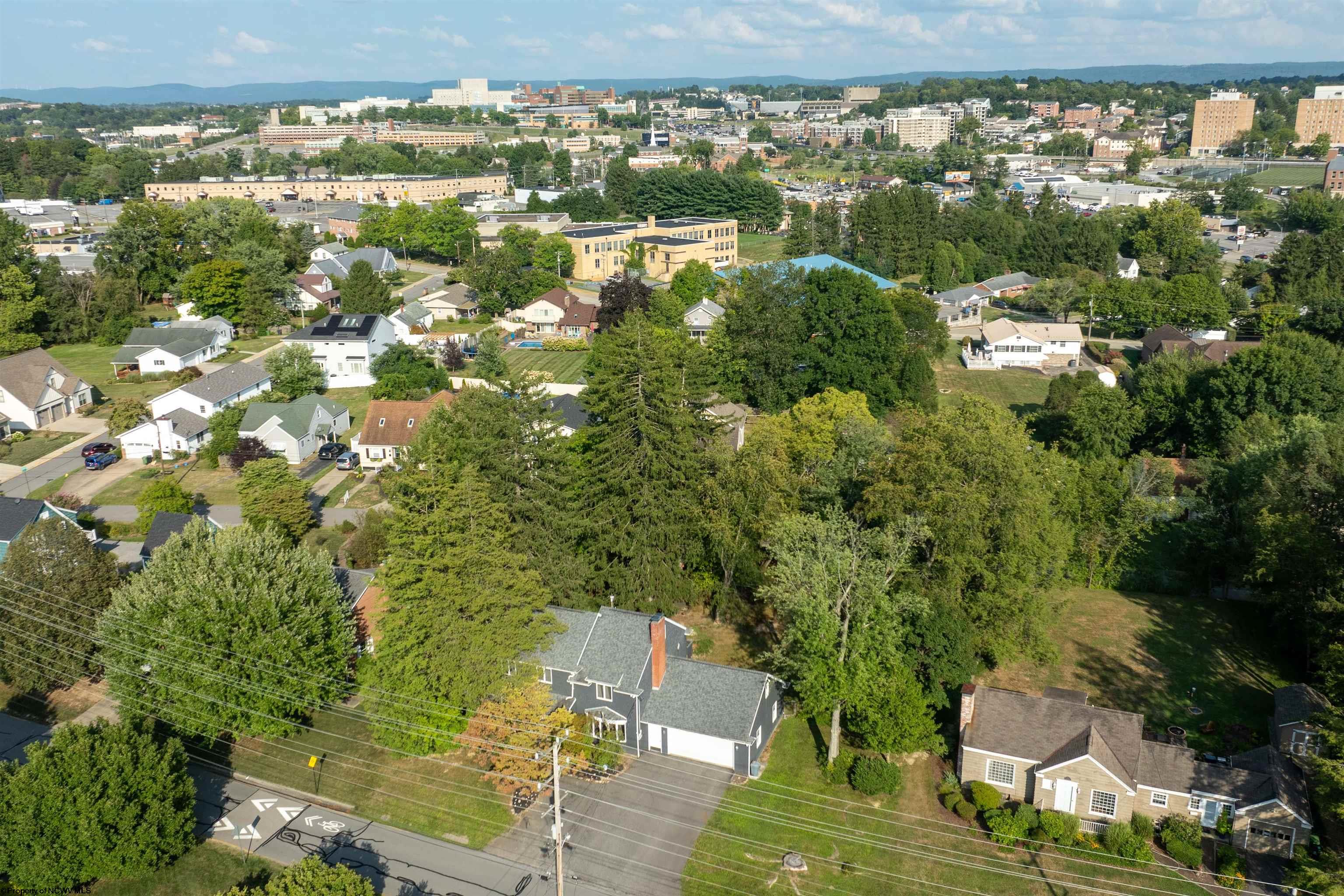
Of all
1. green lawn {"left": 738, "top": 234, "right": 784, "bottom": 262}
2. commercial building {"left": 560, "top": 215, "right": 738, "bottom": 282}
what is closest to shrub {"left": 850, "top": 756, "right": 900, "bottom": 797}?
commercial building {"left": 560, "top": 215, "right": 738, "bottom": 282}

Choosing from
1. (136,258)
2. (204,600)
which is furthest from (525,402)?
(136,258)

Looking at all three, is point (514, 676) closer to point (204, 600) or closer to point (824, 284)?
point (204, 600)

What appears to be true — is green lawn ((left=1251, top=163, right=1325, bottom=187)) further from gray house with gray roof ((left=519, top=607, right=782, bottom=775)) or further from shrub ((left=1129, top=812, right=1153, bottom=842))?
gray house with gray roof ((left=519, top=607, right=782, bottom=775))

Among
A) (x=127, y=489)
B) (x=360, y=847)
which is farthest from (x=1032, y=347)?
(x=360, y=847)

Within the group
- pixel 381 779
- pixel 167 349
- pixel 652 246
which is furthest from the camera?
pixel 652 246

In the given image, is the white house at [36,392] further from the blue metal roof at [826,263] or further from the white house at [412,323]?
the blue metal roof at [826,263]

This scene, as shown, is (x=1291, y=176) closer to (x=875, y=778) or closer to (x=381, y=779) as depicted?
(x=875, y=778)

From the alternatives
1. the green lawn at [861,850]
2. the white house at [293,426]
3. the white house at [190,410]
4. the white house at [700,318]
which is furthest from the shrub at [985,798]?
the white house at [700,318]
